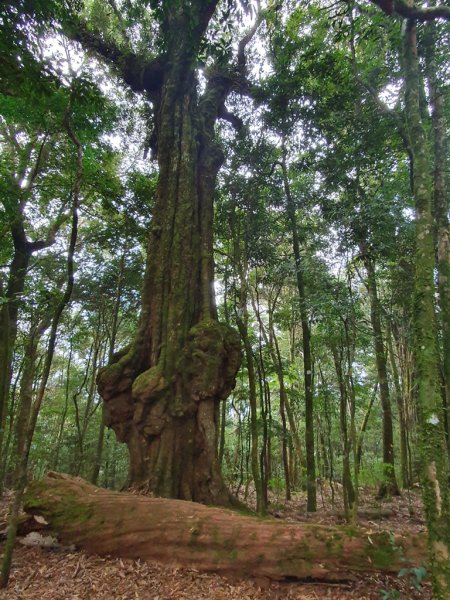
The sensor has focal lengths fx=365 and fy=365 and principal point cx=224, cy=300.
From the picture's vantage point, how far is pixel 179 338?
682 centimetres

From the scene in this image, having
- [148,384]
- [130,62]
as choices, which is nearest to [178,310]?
[148,384]

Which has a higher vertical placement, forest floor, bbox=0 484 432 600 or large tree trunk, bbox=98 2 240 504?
large tree trunk, bbox=98 2 240 504

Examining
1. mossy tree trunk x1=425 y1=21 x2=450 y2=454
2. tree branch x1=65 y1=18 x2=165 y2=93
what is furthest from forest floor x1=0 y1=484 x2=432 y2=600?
tree branch x1=65 y1=18 x2=165 y2=93

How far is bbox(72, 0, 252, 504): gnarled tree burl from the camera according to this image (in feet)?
20.0

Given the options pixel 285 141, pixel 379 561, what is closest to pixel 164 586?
pixel 379 561

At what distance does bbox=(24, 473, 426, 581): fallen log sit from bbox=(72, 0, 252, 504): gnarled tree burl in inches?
50.8

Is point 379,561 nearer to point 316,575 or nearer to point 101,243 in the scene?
point 316,575

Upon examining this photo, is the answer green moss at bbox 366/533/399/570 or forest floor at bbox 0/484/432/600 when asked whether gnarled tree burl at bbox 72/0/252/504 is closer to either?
forest floor at bbox 0/484/432/600

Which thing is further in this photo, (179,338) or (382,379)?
(382,379)

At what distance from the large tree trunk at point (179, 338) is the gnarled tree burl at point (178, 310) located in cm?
2

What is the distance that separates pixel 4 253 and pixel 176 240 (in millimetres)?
8815

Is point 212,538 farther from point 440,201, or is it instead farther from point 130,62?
point 130,62

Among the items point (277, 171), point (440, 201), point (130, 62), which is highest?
point (130, 62)

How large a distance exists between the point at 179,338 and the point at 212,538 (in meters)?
3.36
